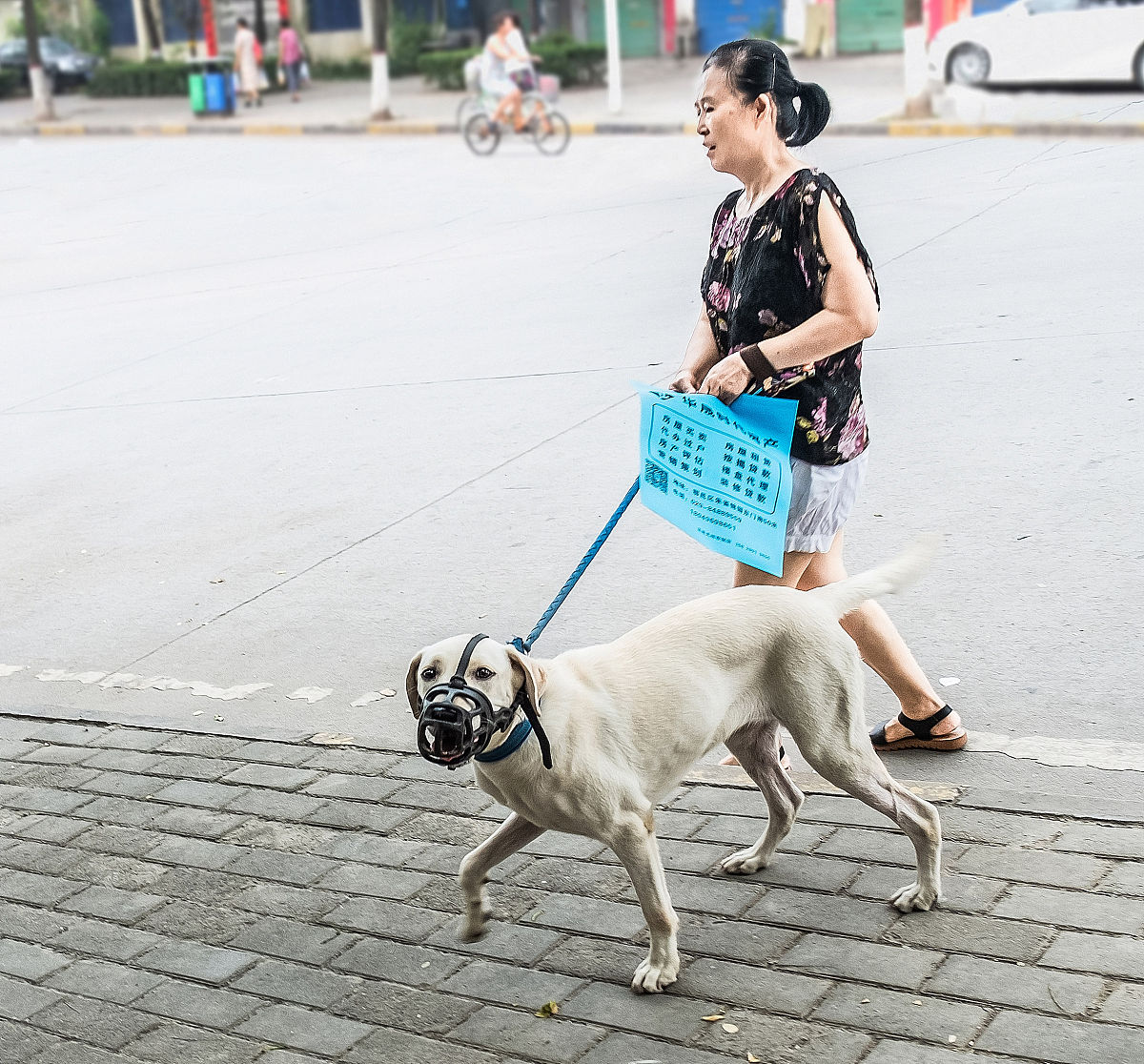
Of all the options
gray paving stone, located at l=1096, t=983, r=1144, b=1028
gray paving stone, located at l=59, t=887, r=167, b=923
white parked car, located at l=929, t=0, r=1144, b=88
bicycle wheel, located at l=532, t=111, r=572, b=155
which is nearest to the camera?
gray paving stone, located at l=1096, t=983, r=1144, b=1028

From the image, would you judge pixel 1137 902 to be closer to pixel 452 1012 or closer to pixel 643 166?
pixel 452 1012

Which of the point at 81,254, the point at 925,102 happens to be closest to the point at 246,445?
the point at 81,254

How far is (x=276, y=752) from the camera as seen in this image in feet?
16.6

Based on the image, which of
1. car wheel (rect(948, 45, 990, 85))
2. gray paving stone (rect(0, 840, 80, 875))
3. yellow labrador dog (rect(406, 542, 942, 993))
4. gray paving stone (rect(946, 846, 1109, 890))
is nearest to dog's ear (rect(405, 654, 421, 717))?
yellow labrador dog (rect(406, 542, 942, 993))

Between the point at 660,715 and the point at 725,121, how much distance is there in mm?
1591

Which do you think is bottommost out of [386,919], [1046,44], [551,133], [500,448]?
[386,919]

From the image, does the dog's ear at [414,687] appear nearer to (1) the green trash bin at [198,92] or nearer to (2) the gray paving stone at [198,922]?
(2) the gray paving stone at [198,922]

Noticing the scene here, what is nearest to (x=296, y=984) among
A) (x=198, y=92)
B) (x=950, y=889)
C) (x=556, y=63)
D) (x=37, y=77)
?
(x=950, y=889)

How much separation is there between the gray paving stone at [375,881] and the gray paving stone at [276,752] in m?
0.83

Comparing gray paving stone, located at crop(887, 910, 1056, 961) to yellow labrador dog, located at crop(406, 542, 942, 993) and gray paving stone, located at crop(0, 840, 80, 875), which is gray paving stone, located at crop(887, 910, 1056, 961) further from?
gray paving stone, located at crop(0, 840, 80, 875)

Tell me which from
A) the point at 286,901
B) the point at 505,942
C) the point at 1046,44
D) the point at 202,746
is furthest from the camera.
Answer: the point at 1046,44

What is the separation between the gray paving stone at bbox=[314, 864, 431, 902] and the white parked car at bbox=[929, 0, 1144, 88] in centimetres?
1794

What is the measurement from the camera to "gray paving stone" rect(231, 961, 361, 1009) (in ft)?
11.8

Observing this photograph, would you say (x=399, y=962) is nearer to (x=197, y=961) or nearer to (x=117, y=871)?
(x=197, y=961)
